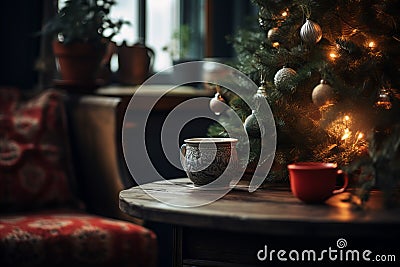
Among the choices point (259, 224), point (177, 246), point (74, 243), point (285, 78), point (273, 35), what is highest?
point (273, 35)

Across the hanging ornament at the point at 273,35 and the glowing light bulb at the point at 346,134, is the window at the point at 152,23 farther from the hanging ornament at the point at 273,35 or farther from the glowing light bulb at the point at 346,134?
the glowing light bulb at the point at 346,134

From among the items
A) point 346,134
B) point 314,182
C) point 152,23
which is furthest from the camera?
point 152,23

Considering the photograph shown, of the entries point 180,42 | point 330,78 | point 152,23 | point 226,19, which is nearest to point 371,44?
point 330,78

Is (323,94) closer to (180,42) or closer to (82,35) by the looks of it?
(82,35)

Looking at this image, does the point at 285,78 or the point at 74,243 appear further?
the point at 74,243

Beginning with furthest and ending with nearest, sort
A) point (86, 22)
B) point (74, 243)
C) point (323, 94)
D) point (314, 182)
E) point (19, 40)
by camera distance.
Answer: point (19, 40) < point (86, 22) < point (74, 243) < point (323, 94) < point (314, 182)

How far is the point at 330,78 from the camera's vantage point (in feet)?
5.30

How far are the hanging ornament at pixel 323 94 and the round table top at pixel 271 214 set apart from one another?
0.21 m

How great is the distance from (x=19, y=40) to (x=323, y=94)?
6.58 feet

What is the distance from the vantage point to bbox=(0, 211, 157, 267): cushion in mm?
2193

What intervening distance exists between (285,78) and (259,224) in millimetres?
502

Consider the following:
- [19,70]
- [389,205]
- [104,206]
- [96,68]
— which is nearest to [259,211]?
[389,205]

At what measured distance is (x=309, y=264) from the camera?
1419 millimetres

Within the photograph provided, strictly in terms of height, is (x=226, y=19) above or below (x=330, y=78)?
above
